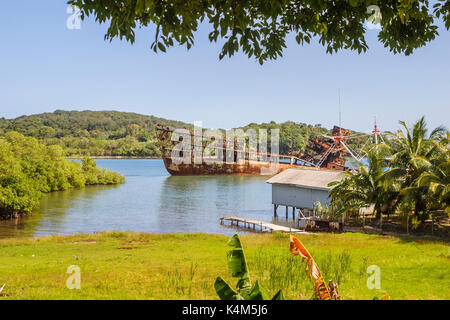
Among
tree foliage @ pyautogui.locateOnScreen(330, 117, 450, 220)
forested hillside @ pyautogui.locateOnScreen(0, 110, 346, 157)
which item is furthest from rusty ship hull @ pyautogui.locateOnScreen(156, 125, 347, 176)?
tree foliage @ pyautogui.locateOnScreen(330, 117, 450, 220)

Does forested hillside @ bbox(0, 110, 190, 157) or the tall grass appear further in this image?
forested hillside @ bbox(0, 110, 190, 157)

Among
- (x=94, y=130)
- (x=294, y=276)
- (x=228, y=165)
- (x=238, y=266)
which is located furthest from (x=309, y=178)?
(x=94, y=130)

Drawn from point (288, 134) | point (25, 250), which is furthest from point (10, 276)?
point (288, 134)

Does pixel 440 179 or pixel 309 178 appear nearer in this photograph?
pixel 440 179

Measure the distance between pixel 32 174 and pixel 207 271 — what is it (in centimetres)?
3321

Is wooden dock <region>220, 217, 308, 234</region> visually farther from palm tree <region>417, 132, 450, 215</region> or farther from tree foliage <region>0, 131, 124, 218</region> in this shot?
tree foliage <region>0, 131, 124, 218</region>

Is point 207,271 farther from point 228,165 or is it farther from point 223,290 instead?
point 228,165

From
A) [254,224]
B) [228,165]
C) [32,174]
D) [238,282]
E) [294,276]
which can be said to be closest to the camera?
[238,282]

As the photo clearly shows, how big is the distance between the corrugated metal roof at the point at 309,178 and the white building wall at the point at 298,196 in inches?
18.7

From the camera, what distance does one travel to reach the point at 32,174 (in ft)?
120

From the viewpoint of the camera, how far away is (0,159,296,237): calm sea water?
2628cm

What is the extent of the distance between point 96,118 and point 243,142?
63827 mm

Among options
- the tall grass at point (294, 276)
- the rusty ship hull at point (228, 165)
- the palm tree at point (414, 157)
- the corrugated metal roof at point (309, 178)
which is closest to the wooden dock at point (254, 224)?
the corrugated metal roof at point (309, 178)

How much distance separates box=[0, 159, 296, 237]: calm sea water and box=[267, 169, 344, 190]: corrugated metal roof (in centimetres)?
423
